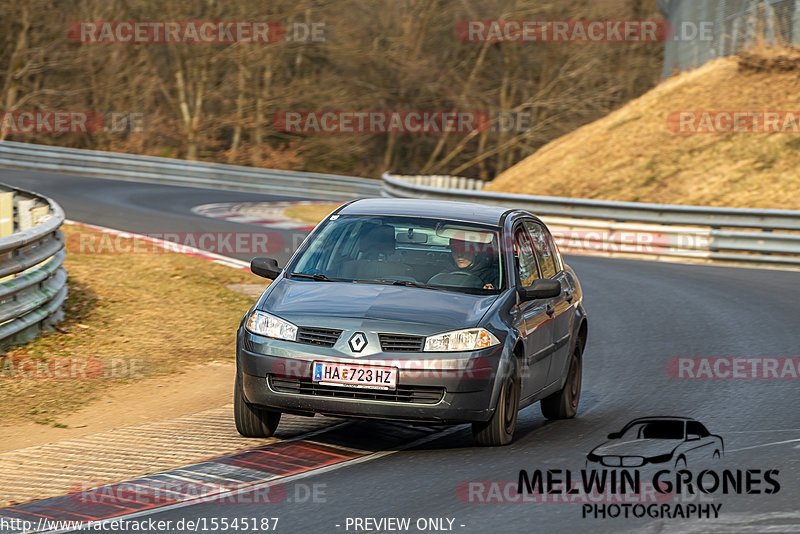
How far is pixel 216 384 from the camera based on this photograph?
958 centimetres

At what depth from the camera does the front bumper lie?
6.74 metres

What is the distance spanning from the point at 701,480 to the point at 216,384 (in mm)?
4625

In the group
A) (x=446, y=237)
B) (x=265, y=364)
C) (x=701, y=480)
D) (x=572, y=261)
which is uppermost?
(x=446, y=237)

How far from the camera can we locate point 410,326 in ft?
22.4

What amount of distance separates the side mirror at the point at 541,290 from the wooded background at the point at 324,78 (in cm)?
3568

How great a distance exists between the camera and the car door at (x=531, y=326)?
24.8ft

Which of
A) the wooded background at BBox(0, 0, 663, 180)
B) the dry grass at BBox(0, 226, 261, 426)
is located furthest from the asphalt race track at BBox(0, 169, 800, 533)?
the wooded background at BBox(0, 0, 663, 180)

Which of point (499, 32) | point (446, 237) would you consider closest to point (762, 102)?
point (499, 32)

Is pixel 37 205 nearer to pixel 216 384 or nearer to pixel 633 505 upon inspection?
pixel 216 384

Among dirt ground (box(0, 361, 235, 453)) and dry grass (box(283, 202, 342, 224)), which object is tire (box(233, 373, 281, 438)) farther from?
dry grass (box(283, 202, 342, 224))

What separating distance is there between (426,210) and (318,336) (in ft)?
5.95

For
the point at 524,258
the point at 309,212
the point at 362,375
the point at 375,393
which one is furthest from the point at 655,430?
the point at 309,212

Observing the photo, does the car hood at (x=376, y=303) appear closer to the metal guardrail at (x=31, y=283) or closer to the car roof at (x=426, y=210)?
the car roof at (x=426, y=210)

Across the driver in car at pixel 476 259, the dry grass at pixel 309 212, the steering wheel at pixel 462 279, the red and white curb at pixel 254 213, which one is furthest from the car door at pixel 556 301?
the dry grass at pixel 309 212
